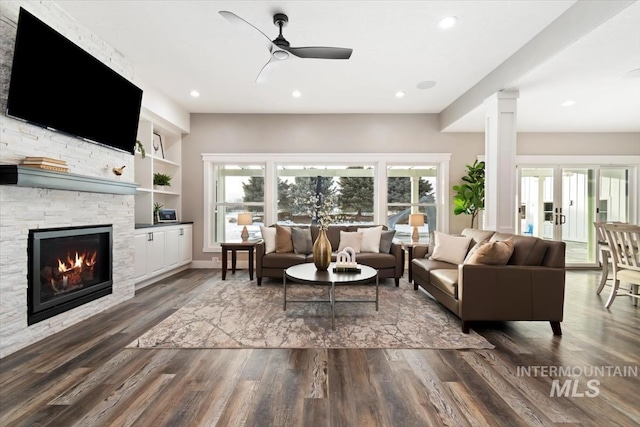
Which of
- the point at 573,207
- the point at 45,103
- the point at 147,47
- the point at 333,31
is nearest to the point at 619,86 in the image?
the point at 573,207

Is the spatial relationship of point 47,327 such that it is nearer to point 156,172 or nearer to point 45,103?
point 45,103

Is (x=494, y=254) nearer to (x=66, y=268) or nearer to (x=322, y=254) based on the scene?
(x=322, y=254)

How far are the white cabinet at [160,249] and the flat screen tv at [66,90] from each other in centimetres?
132

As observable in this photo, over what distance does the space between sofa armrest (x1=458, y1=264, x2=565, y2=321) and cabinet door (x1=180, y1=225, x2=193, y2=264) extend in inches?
182

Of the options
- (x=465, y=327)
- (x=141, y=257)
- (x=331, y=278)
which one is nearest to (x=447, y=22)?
(x=331, y=278)

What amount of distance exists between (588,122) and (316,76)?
496 centimetres

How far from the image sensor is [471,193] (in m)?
5.69

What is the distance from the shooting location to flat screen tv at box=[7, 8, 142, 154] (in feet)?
7.92

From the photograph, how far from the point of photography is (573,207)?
615 centimetres

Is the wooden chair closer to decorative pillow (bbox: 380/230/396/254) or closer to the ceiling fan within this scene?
decorative pillow (bbox: 380/230/396/254)

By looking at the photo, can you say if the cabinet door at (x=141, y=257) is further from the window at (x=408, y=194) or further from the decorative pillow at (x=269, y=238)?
the window at (x=408, y=194)

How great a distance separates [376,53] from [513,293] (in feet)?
9.55

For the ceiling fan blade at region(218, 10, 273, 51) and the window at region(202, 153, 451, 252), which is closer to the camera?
the ceiling fan blade at region(218, 10, 273, 51)

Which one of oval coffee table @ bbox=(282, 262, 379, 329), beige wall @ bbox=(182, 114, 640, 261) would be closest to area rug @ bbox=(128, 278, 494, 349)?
oval coffee table @ bbox=(282, 262, 379, 329)
